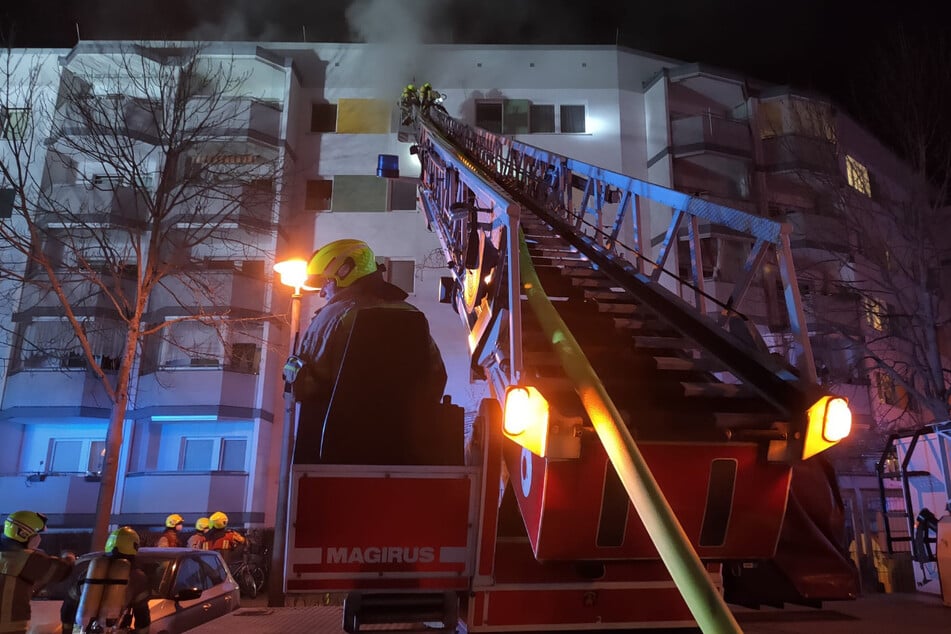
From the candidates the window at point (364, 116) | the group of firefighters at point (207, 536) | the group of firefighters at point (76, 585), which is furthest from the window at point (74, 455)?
the group of firefighters at point (76, 585)

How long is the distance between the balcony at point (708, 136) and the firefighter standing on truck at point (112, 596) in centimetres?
1962

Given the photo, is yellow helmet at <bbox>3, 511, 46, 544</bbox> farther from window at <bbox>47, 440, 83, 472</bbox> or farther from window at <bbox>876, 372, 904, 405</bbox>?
window at <bbox>876, 372, 904, 405</bbox>

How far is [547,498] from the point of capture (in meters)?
2.86

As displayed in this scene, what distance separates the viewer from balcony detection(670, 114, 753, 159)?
21.1 meters

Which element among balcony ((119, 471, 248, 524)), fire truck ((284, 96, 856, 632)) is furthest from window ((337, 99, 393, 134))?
fire truck ((284, 96, 856, 632))

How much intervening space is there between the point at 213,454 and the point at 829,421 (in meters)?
17.7

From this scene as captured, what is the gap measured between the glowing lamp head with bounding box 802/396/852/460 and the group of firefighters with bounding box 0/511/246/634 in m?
5.25

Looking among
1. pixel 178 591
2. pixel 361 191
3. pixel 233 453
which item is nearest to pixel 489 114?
pixel 361 191

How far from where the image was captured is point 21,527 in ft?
16.8

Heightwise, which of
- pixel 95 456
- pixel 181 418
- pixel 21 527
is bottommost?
pixel 21 527

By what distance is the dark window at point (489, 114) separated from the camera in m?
21.9

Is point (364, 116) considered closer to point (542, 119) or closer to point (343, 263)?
point (542, 119)

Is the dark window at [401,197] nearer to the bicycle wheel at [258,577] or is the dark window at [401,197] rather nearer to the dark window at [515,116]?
the dark window at [515,116]

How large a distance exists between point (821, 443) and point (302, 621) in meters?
4.97
